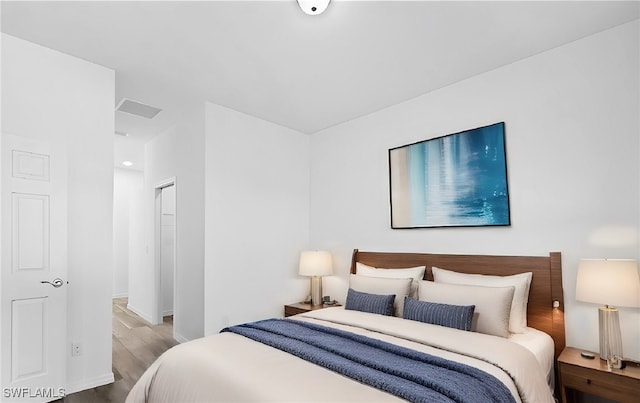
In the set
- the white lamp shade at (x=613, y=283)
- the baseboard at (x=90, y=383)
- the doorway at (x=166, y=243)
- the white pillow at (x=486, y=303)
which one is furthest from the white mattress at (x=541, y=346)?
the doorway at (x=166, y=243)

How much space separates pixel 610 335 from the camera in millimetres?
2217

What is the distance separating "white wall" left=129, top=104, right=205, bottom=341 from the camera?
383cm

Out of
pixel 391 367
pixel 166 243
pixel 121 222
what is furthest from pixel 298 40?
pixel 121 222

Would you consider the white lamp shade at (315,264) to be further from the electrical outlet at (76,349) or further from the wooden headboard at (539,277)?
the electrical outlet at (76,349)

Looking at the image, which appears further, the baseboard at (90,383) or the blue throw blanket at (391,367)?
the baseboard at (90,383)

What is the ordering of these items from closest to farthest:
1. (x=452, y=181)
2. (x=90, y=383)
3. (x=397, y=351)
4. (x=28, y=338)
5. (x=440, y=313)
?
1. (x=397, y=351)
2. (x=28, y=338)
3. (x=440, y=313)
4. (x=90, y=383)
5. (x=452, y=181)

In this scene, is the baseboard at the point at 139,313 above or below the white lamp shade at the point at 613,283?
below

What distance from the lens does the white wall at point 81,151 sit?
8.73ft

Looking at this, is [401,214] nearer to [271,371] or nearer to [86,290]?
[271,371]

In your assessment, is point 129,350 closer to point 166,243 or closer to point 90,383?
point 90,383

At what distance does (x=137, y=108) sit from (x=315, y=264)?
269 centimetres

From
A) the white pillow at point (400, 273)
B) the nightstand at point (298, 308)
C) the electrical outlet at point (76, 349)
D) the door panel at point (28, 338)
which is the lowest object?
the nightstand at point (298, 308)

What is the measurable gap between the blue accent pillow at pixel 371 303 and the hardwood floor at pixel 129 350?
6.49ft

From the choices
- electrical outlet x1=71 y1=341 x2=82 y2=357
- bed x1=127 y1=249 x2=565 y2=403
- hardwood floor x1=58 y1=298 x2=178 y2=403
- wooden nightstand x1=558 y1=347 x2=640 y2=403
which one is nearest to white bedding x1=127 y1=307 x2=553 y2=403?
bed x1=127 y1=249 x2=565 y2=403
